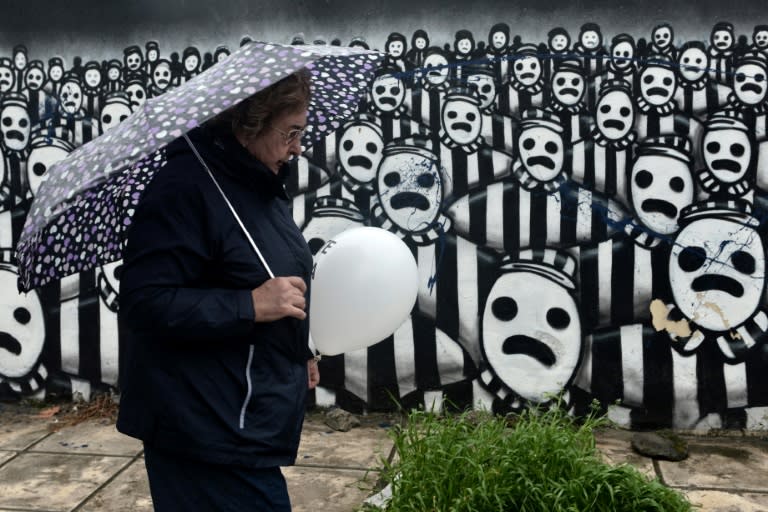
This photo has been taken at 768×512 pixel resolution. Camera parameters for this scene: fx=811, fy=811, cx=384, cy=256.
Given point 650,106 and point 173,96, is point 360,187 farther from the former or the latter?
point 173,96

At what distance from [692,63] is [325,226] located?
231 cm

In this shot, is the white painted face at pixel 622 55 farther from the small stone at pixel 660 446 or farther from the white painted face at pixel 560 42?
the small stone at pixel 660 446

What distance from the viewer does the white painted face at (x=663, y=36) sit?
455cm

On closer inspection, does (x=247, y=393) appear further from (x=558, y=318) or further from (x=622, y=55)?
(x=622, y=55)

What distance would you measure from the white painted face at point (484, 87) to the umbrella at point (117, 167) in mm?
2134

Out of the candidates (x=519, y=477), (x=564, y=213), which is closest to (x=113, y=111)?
(x=564, y=213)

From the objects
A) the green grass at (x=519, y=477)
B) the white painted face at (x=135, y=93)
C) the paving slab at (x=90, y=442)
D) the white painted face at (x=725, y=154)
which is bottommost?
the paving slab at (x=90, y=442)

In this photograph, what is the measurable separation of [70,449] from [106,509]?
969 millimetres

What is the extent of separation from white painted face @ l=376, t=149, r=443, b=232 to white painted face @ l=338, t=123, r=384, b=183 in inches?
2.4

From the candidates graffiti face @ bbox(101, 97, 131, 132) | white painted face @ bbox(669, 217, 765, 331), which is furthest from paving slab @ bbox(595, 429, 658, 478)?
graffiti face @ bbox(101, 97, 131, 132)

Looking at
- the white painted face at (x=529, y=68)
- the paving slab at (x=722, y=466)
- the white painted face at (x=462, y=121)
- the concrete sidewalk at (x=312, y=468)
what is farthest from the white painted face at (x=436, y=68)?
the paving slab at (x=722, y=466)

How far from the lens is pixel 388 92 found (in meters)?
4.82

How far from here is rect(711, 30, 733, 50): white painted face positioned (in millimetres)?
4520

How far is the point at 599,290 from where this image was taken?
15.4ft
